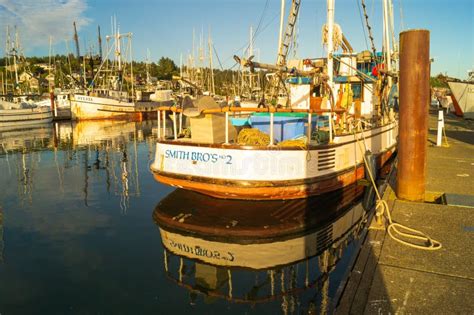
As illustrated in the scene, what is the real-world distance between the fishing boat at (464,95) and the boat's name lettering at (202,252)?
3367 centimetres

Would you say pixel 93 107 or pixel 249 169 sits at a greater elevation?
pixel 93 107

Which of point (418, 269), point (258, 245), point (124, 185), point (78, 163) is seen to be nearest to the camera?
point (418, 269)

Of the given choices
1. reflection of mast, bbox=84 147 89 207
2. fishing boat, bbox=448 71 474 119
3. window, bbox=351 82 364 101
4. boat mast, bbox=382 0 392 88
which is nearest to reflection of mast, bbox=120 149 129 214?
reflection of mast, bbox=84 147 89 207

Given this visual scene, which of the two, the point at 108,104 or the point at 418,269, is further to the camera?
the point at 108,104

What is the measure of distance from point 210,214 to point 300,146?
2735mm

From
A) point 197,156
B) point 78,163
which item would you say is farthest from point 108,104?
point 197,156

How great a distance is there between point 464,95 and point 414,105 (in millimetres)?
31949

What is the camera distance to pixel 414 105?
24.2 feet

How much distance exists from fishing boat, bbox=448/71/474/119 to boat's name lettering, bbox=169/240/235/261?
110ft

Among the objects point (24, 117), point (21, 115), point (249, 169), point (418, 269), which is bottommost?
point (418, 269)

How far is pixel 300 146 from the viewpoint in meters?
8.70

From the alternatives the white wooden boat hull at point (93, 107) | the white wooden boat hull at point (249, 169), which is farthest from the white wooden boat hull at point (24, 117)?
the white wooden boat hull at point (249, 169)

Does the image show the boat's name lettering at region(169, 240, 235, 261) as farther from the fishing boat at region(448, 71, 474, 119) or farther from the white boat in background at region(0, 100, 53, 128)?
the white boat in background at region(0, 100, 53, 128)

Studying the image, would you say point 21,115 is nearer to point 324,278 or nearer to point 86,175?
point 86,175
